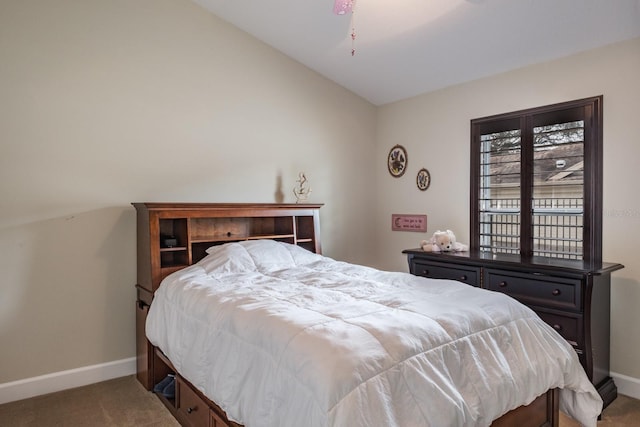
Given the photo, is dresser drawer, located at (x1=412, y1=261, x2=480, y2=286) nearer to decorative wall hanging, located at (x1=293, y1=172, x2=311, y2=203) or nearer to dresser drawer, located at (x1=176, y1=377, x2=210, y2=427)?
decorative wall hanging, located at (x1=293, y1=172, x2=311, y2=203)

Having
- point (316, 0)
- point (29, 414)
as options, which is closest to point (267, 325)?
point (29, 414)

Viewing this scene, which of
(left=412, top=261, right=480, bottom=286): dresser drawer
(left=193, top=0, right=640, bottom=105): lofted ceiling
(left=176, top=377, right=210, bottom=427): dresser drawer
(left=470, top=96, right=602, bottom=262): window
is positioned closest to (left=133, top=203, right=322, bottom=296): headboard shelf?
(left=176, top=377, right=210, bottom=427): dresser drawer

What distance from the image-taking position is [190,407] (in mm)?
2248

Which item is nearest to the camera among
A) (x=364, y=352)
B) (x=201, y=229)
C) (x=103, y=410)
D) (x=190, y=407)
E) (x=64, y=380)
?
(x=364, y=352)

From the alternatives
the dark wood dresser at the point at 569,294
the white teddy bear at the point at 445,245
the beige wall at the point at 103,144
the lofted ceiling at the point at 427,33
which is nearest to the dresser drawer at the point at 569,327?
the dark wood dresser at the point at 569,294

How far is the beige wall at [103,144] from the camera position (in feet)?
9.07

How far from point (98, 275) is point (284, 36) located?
2.53 meters

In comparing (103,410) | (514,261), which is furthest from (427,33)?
(103,410)

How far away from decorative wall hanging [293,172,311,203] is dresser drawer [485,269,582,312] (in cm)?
185

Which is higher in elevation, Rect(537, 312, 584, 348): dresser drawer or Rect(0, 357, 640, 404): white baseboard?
Rect(537, 312, 584, 348): dresser drawer

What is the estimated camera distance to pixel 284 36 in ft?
12.1

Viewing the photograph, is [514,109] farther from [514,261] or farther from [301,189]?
[301,189]

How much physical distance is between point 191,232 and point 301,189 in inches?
47.6

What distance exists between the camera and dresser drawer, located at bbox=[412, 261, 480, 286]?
3178 millimetres
